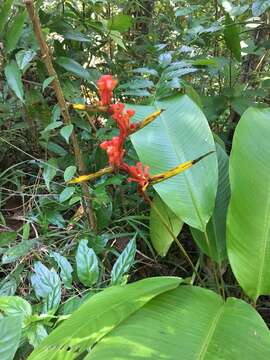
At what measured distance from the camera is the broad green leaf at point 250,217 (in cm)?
100

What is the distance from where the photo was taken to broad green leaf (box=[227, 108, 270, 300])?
997 millimetres

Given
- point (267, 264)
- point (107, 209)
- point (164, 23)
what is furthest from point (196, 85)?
point (267, 264)

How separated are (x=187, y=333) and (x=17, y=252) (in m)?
0.49

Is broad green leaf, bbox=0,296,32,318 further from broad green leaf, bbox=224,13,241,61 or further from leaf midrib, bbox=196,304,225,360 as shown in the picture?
broad green leaf, bbox=224,13,241,61

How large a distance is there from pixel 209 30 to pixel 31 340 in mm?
1022

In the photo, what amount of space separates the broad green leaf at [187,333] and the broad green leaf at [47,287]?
0.13m

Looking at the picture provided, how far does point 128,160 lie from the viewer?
Result: 52.6 inches

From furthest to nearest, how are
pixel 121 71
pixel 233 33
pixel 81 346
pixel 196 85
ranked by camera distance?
pixel 196 85 < pixel 121 71 < pixel 233 33 < pixel 81 346

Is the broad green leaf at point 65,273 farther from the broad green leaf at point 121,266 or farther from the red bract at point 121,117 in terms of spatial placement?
the red bract at point 121,117

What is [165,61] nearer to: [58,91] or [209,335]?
[58,91]

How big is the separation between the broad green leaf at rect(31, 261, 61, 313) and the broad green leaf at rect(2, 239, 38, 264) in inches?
7.6

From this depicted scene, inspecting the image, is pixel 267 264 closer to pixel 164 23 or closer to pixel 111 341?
pixel 111 341

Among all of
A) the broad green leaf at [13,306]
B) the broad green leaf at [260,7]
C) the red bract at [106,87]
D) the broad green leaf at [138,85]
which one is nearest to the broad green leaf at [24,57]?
the broad green leaf at [138,85]

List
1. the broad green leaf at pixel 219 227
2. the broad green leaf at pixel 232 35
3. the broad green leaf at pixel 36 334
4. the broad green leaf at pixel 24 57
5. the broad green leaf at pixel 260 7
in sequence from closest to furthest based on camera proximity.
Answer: the broad green leaf at pixel 36 334 < the broad green leaf at pixel 24 57 < the broad green leaf at pixel 219 227 < the broad green leaf at pixel 260 7 < the broad green leaf at pixel 232 35
